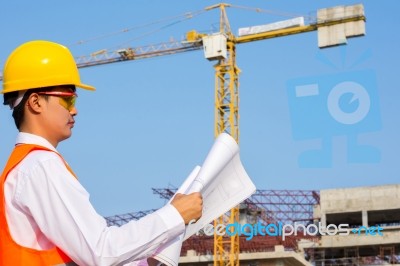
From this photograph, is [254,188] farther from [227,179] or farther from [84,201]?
[84,201]

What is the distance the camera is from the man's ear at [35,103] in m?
2.31

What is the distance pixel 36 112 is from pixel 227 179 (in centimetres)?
66

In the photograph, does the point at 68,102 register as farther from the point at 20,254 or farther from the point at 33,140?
the point at 20,254

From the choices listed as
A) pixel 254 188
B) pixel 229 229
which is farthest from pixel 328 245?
pixel 254 188

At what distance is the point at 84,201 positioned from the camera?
212cm

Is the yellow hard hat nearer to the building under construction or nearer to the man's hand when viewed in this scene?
the man's hand

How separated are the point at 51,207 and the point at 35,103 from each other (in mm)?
364

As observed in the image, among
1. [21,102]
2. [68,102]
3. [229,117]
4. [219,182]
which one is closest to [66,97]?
[68,102]

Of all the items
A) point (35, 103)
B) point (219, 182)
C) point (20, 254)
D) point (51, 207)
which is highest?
point (35, 103)

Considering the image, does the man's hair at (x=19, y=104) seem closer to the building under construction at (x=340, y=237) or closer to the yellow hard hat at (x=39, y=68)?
the yellow hard hat at (x=39, y=68)

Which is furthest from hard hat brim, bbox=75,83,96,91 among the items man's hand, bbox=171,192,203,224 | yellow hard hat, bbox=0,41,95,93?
man's hand, bbox=171,192,203,224

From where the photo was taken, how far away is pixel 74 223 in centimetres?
207

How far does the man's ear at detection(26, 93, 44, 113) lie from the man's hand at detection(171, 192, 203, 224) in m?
0.46

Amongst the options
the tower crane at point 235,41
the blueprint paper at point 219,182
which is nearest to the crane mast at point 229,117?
the tower crane at point 235,41
